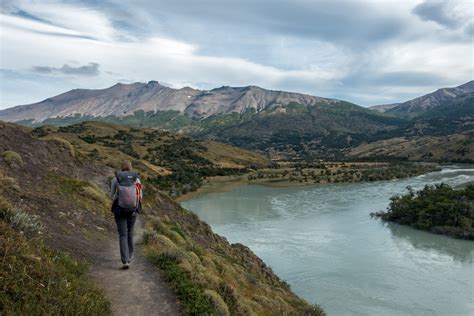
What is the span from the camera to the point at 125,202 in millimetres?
9828

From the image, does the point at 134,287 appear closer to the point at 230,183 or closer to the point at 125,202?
the point at 125,202

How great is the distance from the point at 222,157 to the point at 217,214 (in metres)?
98.6

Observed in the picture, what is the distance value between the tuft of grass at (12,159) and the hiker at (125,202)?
8718 millimetres

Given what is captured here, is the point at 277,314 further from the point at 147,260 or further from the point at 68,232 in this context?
the point at 68,232

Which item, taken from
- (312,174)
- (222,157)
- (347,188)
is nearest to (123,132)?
(222,157)

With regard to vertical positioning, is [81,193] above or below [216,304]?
above

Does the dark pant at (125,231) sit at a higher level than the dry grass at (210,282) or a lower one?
higher

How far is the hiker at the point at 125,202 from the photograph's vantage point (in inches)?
388

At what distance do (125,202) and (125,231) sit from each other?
0.84m

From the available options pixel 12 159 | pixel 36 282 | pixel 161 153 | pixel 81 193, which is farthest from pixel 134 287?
pixel 161 153

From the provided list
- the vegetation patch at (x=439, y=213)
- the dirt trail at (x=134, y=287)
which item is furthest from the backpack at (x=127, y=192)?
the vegetation patch at (x=439, y=213)

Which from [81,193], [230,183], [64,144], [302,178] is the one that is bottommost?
[230,183]

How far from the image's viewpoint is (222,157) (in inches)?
6393

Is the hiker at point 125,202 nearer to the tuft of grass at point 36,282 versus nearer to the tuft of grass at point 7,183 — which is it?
the tuft of grass at point 36,282
